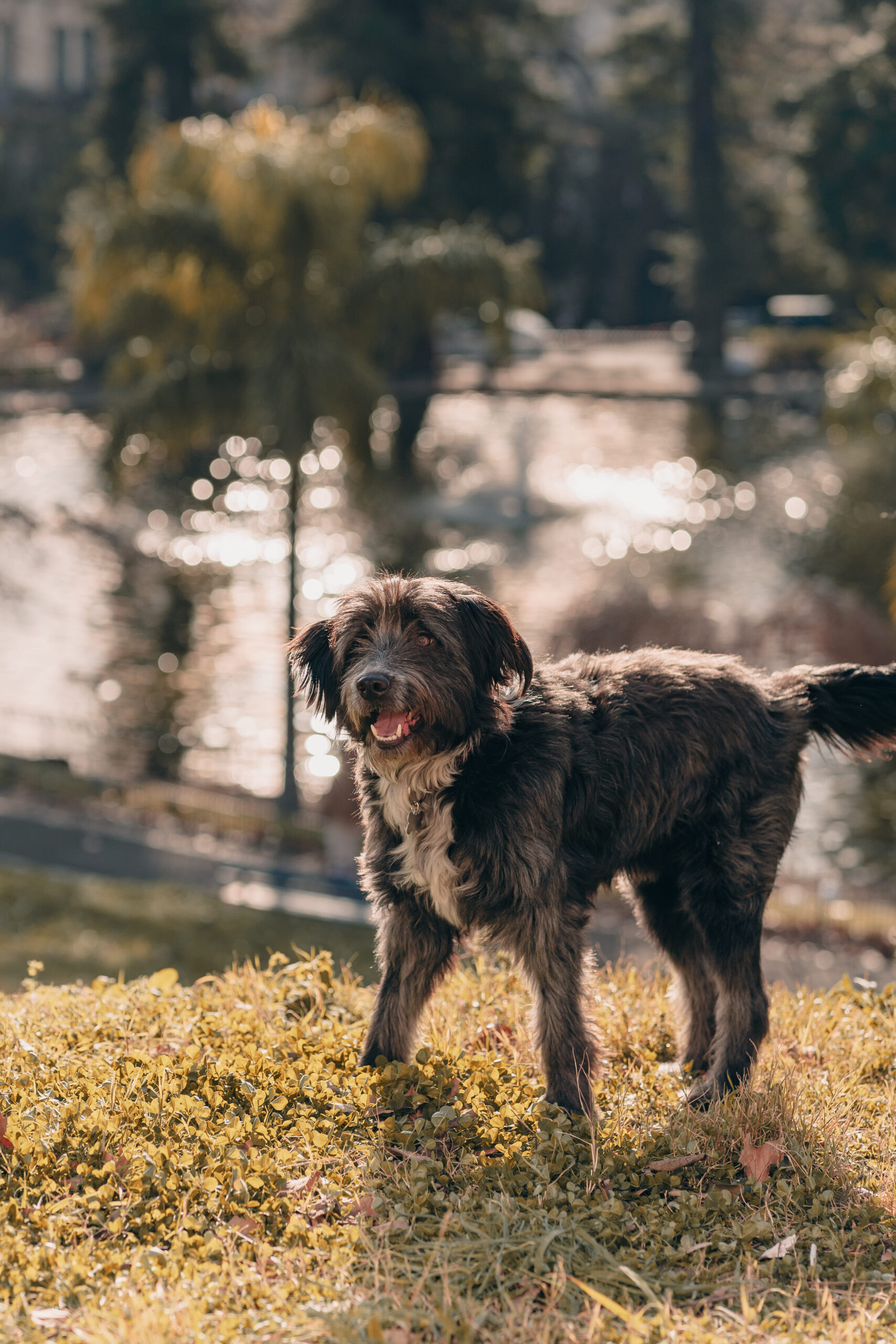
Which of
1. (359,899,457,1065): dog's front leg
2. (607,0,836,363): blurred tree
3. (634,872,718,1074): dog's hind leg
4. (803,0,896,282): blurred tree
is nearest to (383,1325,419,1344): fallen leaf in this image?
(359,899,457,1065): dog's front leg

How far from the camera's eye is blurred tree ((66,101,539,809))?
15.1 meters

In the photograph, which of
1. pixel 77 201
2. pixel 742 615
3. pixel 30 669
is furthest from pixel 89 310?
pixel 77 201

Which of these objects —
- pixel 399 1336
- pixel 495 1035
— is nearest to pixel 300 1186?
pixel 399 1336

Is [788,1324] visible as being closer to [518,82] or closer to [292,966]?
[292,966]

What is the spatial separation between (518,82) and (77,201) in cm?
1557

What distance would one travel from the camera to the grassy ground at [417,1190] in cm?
374

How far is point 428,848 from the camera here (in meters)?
4.57

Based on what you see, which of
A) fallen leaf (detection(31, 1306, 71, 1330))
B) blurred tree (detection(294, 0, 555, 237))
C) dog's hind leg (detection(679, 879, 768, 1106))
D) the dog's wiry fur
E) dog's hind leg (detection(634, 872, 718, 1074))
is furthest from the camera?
blurred tree (detection(294, 0, 555, 237))

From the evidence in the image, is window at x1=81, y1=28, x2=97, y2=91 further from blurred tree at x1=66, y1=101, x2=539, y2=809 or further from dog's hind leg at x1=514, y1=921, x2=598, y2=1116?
dog's hind leg at x1=514, y1=921, x2=598, y2=1116

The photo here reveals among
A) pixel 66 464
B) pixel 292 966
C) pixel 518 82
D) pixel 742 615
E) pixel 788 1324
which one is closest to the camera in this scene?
pixel 788 1324

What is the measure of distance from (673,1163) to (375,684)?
6.21ft

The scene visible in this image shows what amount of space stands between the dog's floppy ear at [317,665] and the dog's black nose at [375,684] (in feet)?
1.06

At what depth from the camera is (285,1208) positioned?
14.0 ft

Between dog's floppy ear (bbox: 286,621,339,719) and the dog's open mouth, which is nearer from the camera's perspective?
the dog's open mouth
